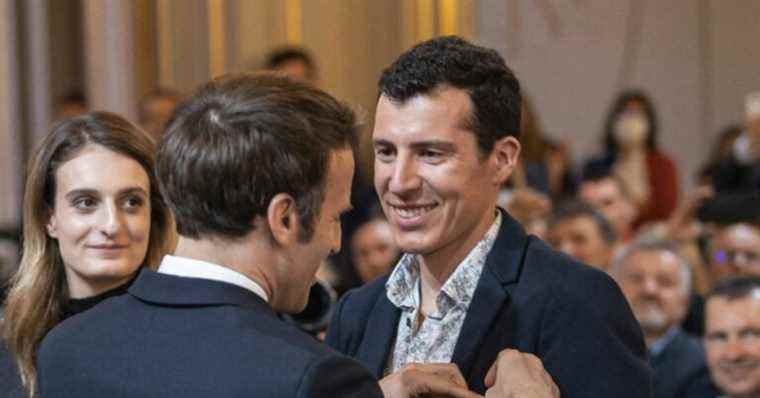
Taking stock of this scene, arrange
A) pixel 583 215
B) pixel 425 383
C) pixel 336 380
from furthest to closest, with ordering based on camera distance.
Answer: pixel 583 215 → pixel 425 383 → pixel 336 380

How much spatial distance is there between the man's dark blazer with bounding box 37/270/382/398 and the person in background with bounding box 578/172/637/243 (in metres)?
4.75

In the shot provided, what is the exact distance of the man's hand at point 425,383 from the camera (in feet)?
7.88

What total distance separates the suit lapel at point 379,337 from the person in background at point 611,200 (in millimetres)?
4160

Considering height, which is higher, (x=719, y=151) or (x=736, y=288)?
(x=736, y=288)

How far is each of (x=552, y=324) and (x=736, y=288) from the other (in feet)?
7.50

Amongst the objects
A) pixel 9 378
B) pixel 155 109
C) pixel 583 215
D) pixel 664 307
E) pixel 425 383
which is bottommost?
pixel 664 307

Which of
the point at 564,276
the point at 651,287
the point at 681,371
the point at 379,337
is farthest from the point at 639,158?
the point at 564,276

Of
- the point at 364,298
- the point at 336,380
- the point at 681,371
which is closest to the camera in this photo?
the point at 336,380

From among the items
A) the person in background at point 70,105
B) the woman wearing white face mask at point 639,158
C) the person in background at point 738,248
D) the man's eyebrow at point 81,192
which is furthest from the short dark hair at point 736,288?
the person in background at point 70,105

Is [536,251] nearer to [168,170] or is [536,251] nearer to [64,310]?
[168,170]

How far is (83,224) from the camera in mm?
3414

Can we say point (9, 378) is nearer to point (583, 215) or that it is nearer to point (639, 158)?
point (583, 215)

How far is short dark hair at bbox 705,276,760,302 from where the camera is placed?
185 inches

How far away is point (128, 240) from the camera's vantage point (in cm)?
342
